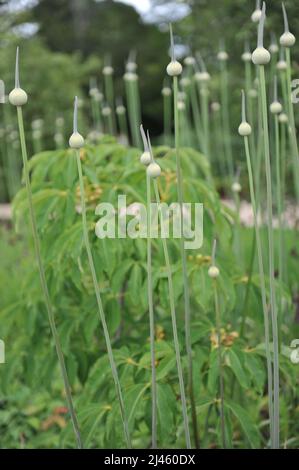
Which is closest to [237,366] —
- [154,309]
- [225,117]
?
[154,309]

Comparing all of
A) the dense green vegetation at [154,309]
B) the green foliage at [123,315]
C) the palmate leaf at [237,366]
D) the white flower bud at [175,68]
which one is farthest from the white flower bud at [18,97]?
the palmate leaf at [237,366]

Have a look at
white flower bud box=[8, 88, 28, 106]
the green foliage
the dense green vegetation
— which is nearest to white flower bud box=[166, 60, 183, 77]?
the dense green vegetation

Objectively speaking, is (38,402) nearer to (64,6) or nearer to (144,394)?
(144,394)

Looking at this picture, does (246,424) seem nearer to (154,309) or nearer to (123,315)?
(154,309)

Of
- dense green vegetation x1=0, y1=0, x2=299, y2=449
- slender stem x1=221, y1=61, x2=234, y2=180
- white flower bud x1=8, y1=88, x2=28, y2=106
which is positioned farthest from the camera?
slender stem x1=221, y1=61, x2=234, y2=180

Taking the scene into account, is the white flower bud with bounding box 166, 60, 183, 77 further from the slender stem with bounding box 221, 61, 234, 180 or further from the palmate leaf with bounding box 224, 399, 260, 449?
the slender stem with bounding box 221, 61, 234, 180

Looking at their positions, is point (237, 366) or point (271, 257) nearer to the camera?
point (271, 257)

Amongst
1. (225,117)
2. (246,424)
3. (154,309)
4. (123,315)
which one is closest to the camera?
(246,424)

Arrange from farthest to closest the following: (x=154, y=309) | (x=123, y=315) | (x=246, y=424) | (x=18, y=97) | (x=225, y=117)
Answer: (x=225, y=117)
(x=123, y=315)
(x=154, y=309)
(x=246, y=424)
(x=18, y=97)

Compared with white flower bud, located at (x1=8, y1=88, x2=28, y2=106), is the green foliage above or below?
below

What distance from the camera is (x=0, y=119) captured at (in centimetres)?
465

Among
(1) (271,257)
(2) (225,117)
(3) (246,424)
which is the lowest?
(3) (246,424)

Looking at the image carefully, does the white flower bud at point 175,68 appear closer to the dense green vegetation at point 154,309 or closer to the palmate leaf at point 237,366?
the dense green vegetation at point 154,309

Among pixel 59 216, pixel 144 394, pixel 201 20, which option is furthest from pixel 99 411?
pixel 201 20
